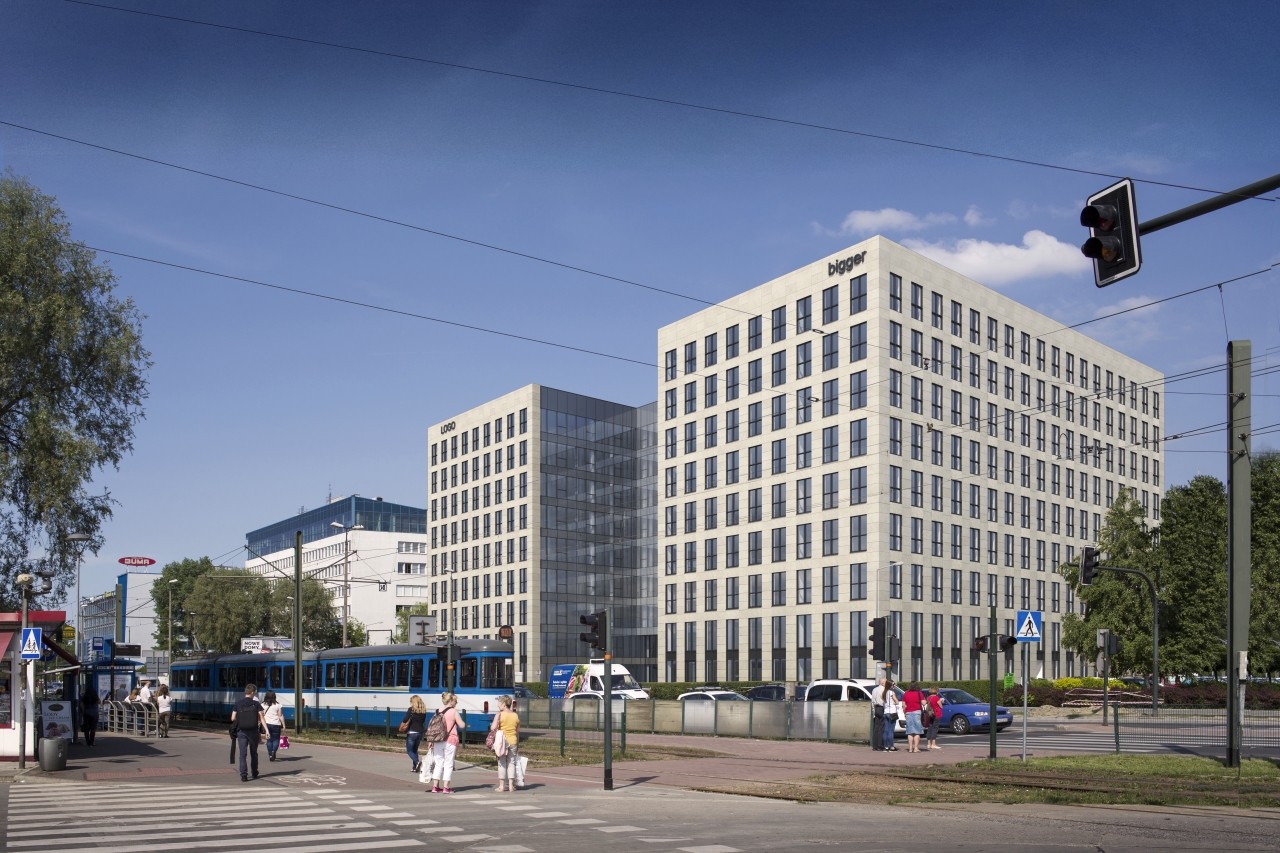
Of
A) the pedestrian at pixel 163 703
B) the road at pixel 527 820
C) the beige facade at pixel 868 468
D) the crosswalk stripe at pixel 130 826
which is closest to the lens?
the road at pixel 527 820

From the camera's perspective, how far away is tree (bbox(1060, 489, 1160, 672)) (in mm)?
57844

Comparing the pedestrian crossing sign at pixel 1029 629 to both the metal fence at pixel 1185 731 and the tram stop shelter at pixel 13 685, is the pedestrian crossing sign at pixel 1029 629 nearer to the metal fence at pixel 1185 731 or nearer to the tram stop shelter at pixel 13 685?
the metal fence at pixel 1185 731

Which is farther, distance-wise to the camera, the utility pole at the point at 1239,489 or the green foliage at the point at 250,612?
the green foliage at the point at 250,612

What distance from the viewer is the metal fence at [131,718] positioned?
38.0 meters

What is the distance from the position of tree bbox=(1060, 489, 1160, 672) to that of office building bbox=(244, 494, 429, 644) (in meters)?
71.7

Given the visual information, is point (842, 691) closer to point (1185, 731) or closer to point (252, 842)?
point (1185, 731)

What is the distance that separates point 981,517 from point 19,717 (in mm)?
60833

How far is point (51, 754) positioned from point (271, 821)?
423 inches

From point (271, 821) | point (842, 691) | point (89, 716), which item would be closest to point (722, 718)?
point (842, 691)

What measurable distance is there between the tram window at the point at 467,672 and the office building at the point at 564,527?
56.1 metres

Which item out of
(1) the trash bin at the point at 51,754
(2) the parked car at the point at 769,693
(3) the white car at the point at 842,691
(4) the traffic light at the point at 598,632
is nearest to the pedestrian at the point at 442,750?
(4) the traffic light at the point at 598,632

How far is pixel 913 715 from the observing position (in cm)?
2958

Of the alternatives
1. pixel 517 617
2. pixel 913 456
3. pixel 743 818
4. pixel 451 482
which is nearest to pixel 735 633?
pixel 913 456

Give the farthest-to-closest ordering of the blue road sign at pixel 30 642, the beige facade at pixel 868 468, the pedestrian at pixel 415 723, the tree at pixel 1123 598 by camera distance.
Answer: the beige facade at pixel 868 468 → the tree at pixel 1123 598 → the blue road sign at pixel 30 642 → the pedestrian at pixel 415 723
